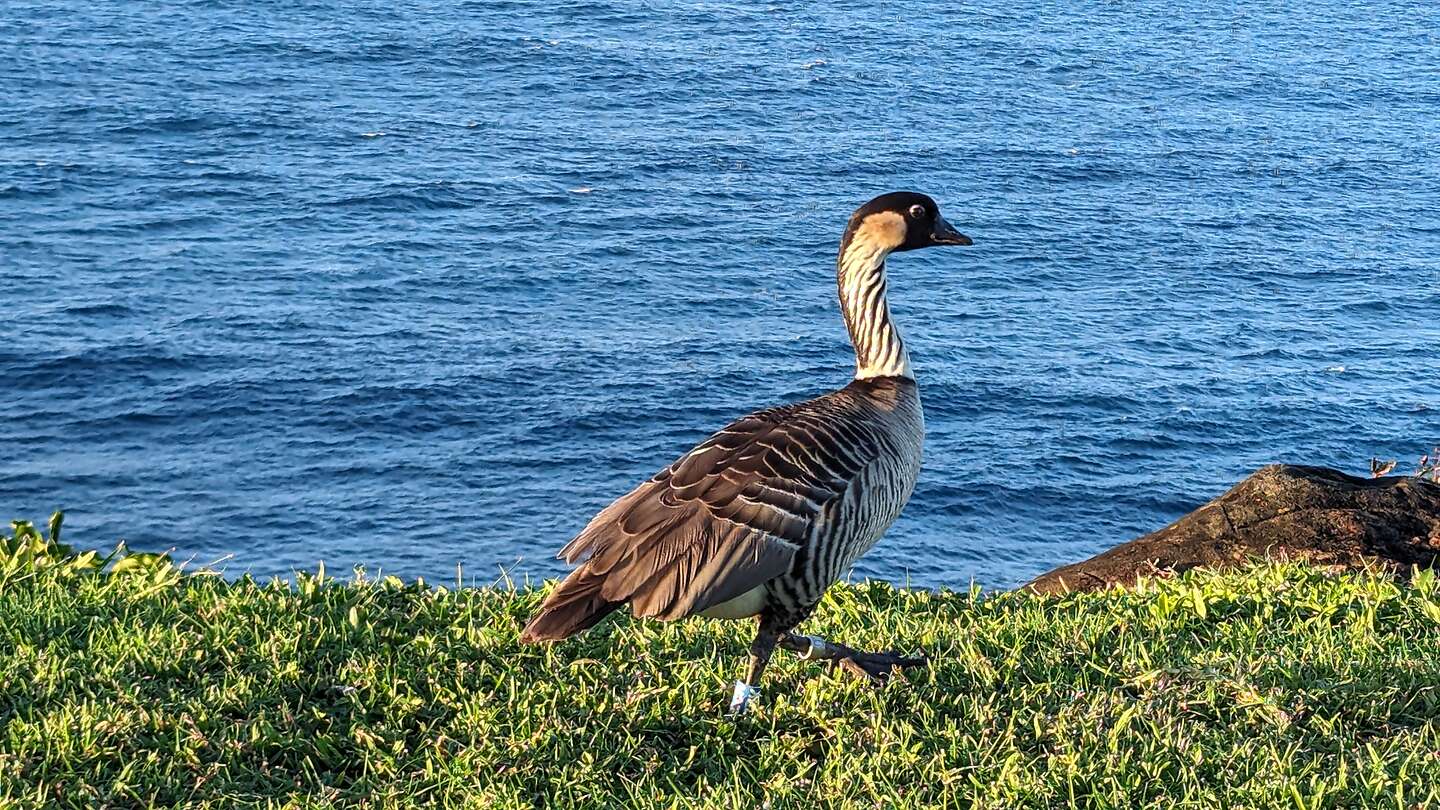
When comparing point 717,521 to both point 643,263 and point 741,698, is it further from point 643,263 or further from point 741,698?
point 643,263

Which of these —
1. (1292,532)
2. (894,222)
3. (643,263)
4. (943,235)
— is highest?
(894,222)

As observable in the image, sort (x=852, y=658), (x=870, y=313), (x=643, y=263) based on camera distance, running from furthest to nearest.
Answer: (x=643, y=263) → (x=870, y=313) → (x=852, y=658)

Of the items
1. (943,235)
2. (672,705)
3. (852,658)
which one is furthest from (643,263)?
(672,705)

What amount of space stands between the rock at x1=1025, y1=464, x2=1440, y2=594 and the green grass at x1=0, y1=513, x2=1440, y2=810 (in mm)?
1314

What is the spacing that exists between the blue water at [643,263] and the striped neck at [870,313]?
2825cm

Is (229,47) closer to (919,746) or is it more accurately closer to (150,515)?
(150,515)

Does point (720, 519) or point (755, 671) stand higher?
point (720, 519)

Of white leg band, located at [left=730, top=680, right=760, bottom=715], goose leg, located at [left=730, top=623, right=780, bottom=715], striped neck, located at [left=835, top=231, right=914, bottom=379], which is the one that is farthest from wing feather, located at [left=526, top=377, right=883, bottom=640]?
striped neck, located at [left=835, top=231, right=914, bottom=379]

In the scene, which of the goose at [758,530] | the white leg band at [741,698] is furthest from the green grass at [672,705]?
the goose at [758,530]

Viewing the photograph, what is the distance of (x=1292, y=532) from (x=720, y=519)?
4.85m

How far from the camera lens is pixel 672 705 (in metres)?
7.53

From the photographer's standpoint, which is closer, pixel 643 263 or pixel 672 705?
pixel 672 705

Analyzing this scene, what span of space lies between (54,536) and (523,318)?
39094 mm

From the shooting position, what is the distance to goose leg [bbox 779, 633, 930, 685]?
25.7ft
